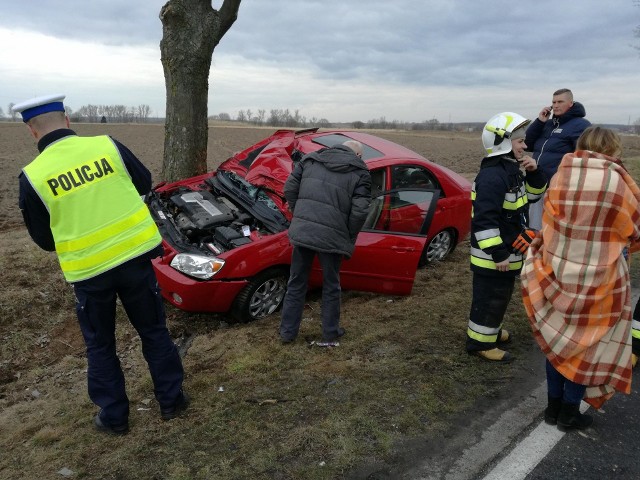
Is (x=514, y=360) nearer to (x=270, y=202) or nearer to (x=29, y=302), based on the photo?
(x=270, y=202)

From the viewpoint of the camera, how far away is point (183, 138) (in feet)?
23.0

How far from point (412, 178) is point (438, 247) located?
1.08m

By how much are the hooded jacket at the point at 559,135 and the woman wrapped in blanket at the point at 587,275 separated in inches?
105

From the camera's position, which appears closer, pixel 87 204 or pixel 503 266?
pixel 87 204

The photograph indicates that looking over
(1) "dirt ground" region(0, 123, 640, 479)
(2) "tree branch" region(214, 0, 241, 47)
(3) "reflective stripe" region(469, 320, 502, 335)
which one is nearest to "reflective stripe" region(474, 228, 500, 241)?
(3) "reflective stripe" region(469, 320, 502, 335)

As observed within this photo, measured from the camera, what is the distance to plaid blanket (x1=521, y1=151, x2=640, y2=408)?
2.54 metres

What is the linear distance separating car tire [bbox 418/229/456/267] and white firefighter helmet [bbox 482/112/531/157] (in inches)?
104

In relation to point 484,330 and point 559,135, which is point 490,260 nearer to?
point 484,330

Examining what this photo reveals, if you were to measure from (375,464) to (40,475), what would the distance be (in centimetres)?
181

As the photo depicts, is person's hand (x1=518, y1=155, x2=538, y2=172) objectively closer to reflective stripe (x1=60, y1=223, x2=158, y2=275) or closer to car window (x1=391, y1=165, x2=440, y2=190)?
car window (x1=391, y1=165, x2=440, y2=190)

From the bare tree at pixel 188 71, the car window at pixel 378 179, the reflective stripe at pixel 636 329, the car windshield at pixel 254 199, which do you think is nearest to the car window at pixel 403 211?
the car window at pixel 378 179

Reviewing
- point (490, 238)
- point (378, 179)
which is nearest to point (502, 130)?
point (490, 238)

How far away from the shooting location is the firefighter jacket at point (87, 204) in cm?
261

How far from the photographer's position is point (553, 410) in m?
2.95
